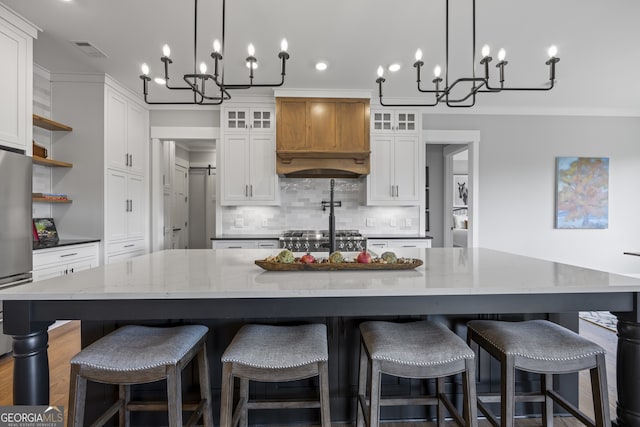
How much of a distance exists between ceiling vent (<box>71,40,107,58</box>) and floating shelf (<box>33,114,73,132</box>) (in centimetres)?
76

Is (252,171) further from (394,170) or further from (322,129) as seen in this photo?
(394,170)

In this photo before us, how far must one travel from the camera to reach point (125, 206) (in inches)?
161

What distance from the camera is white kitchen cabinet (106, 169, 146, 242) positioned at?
3830mm

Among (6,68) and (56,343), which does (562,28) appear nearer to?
(6,68)

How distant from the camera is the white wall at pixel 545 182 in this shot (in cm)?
476

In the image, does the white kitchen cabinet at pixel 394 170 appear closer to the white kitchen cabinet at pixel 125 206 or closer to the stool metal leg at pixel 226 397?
the white kitchen cabinet at pixel 125 206

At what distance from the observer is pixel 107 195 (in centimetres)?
376

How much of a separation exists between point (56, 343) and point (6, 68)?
2315mm

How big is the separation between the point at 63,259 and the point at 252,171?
7.31 ft

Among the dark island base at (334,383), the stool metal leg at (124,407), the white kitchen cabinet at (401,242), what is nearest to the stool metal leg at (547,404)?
the dark island base at (334,383)

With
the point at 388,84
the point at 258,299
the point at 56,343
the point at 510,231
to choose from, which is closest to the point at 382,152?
the point at 388,84

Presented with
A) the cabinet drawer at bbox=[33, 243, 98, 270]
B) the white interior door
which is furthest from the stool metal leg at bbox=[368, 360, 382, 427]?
the white interior door

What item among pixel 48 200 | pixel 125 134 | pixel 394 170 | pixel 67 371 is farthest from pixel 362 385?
pixel 125 134

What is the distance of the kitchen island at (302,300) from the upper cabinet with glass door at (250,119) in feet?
10.6
